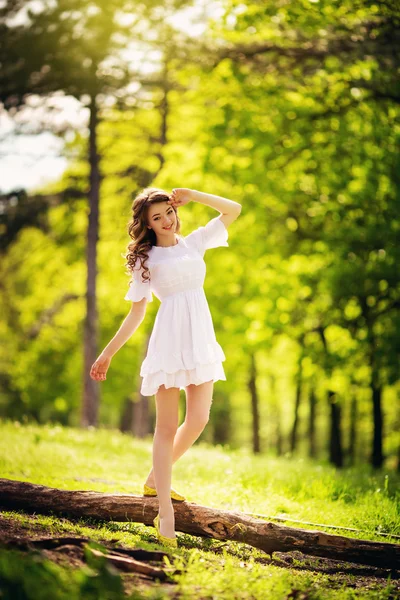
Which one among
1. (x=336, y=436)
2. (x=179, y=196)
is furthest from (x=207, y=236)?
(x=336, y=436)

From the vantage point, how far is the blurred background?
1217 cm

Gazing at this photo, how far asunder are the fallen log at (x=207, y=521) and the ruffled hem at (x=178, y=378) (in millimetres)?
938

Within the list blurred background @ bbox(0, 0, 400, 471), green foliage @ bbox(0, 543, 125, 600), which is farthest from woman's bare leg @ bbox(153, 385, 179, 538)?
blurred background @ bbox(0, 0, 400, 471)

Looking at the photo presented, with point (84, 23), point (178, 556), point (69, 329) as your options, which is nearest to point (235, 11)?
point (84, 23)

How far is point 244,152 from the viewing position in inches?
598

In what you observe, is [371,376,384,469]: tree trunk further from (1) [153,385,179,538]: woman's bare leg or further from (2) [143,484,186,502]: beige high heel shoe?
(1) [153,385,179,538]: woman's bare leg

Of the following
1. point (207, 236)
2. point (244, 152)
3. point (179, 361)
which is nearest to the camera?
point (179, 361)

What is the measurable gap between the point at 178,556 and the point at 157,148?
1527cm

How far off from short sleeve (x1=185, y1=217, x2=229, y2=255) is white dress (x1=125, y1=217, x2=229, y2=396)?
168 mm

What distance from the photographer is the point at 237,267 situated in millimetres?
16969

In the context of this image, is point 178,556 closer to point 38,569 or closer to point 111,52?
point 38,569

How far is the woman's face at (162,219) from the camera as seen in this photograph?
4.94 m

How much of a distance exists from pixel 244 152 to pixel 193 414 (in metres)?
11.1

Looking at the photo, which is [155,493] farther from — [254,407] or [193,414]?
[254,407]
